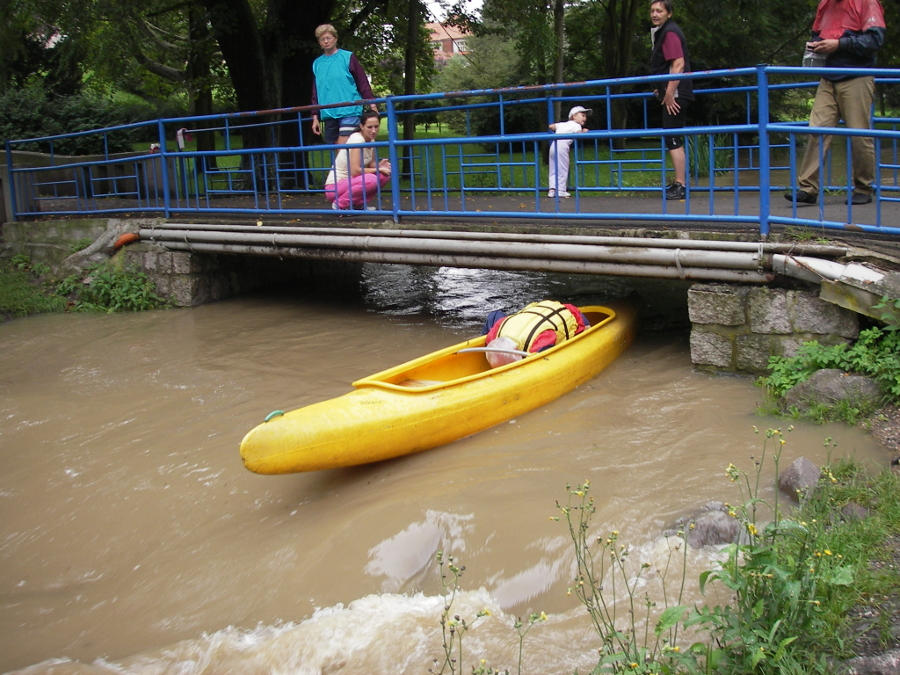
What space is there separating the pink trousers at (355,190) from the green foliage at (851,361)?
420 cm

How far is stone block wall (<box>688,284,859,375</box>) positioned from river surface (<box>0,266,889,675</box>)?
0.22m

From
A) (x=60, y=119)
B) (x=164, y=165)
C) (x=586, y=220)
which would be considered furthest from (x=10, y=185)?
(x=60, y=119)

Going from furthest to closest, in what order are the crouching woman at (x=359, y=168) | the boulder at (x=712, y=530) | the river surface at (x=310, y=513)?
the crouching woman at (x=359, y=168) → the boulder at (x=712, y=530) → the river surface at (x=310, y=513)

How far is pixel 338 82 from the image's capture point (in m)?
8.75

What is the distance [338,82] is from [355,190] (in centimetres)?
119

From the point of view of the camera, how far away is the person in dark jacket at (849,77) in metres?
6.36

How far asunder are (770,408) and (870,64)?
301 centimetres

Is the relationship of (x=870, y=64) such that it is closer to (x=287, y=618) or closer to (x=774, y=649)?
(x=774, y=649)

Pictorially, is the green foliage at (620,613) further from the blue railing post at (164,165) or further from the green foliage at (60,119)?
the green foliage at (60,119)

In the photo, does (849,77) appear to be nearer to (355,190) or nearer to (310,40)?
(355,190)

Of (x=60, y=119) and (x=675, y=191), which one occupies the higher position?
(x=60, y=119)

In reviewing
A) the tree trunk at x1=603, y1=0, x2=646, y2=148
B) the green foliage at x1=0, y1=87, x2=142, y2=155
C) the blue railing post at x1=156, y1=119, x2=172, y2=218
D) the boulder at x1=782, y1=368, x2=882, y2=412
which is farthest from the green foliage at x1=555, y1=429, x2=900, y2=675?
the green foliage at x1=0, y1=87, x2=142, y2=155

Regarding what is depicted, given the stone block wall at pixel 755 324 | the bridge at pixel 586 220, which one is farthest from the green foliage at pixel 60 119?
the stone block wall at pixel 755 324

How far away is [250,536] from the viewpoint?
4789mm
